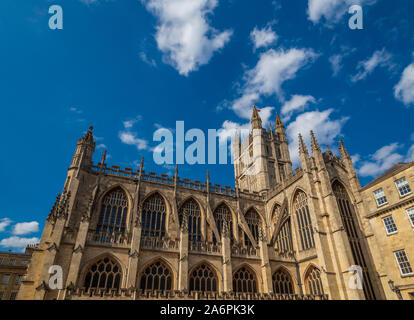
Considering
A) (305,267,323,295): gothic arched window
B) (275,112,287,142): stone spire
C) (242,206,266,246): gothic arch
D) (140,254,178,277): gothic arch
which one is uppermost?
(275,112,287,142): stone spire

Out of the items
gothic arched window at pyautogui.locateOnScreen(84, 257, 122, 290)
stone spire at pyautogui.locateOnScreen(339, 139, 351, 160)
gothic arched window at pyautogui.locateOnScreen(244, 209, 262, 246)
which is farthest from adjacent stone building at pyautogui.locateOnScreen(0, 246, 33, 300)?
stone spire at pyautogui.locateOnScreen(339, 139, 351, 160)

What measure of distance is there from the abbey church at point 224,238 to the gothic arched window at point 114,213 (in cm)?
9

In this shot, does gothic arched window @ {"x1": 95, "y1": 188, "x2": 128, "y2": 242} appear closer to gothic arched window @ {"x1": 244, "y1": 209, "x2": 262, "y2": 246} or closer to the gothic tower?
gothic arched window @ {"x1": 244, "y1": 209, "x2": 262, "y2": 246}

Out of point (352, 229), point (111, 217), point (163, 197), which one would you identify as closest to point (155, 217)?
point (163, 197)

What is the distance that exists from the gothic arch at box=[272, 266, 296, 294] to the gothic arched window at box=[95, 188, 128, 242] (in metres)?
14.7

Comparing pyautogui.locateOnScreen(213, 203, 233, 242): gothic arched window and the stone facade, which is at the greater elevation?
pyautogui.locateOnScreen(213, 203, 233, 242): gothic arched window

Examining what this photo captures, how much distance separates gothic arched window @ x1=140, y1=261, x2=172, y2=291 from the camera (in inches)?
793

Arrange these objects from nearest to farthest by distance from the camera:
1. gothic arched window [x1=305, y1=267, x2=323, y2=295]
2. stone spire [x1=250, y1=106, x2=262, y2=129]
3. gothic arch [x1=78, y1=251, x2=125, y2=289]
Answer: gothic arch [x1=78, y1=251, x2=125, y2=289]
gothic arched window [x1=305, y1=267, x2=323, y2=295]
stone spire [x1=250, y1=106, x2=262, y2=129]

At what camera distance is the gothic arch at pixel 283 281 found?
23.4 meters

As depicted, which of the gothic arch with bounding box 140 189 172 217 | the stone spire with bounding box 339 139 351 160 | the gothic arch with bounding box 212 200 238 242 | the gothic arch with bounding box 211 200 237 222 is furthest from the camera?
the gothic arch with bounding box 211 200 237 222
